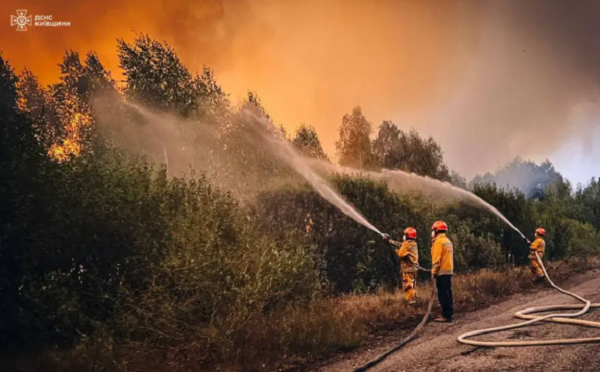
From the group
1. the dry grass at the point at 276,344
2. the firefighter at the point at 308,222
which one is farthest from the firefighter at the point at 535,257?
the firefighter at the point at 308,222

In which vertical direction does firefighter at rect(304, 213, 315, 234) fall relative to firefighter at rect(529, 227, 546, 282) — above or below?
above

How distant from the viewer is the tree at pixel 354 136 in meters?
37.5

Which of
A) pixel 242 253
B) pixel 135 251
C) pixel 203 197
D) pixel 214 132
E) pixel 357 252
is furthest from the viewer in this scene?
pixel 214 132

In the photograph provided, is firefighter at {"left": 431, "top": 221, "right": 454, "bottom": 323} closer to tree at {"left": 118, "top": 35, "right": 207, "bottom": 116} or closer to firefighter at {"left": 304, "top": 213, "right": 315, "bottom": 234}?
firefighter at {"left": 304, "top": 213, "right": 315, "bottom": 234}

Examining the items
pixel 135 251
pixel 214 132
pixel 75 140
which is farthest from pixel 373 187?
pixel 75 140

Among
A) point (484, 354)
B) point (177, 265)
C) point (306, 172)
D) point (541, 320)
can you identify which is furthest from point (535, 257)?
point (177, 265)

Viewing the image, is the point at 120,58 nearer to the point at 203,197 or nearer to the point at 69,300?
the point at 203,197

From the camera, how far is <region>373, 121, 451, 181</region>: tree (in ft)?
127

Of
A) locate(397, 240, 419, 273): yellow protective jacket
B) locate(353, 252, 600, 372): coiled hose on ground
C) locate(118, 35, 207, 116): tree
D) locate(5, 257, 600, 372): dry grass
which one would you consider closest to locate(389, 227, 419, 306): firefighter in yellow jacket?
locate(397, 240, 419, 273): yellow protective jacket

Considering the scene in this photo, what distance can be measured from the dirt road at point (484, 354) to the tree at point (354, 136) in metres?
28.0

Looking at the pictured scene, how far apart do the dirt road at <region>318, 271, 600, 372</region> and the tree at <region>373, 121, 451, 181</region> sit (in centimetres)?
2898

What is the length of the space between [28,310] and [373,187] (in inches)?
490

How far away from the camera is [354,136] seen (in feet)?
126

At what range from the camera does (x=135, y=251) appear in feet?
26.9
